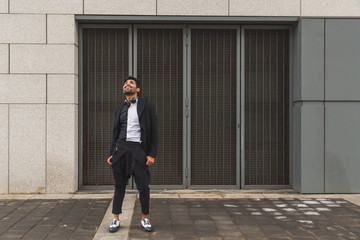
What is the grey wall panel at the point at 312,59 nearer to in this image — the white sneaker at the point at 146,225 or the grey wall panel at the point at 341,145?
the grey wall panel at the point at 341,145

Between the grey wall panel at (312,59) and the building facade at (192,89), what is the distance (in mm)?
19

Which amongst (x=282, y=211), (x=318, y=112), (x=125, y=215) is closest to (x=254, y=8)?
(x=318, y=112)

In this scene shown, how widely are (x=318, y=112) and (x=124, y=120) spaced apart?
4320mm

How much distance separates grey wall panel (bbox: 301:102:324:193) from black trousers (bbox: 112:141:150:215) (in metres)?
3.90

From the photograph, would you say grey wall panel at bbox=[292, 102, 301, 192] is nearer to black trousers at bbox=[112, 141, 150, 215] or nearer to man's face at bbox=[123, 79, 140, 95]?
black trousers at bbox=[112, 141, 150, 215]

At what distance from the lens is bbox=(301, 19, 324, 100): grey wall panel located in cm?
842

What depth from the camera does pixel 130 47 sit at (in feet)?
28.7

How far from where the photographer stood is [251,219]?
6375 mm

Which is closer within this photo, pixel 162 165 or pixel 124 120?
pixel 124 120

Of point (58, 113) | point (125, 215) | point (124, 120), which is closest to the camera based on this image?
point (124, 120)

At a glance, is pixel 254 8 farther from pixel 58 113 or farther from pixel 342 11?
pixel 58 113

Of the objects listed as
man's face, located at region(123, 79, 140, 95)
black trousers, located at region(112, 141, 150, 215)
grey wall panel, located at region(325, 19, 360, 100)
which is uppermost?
grey wall panel, located at region(325, 19, 360, 100)

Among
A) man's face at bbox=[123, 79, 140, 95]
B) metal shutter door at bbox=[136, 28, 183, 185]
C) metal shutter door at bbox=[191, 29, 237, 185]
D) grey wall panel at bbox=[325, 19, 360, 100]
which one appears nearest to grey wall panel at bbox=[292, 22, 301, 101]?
grey wall panel at bbox=[325, 19, 360, 100]

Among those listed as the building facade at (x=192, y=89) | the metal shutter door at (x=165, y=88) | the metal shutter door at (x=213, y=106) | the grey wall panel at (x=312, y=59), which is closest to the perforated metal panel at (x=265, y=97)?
the building facade at (x=192, y=89)
